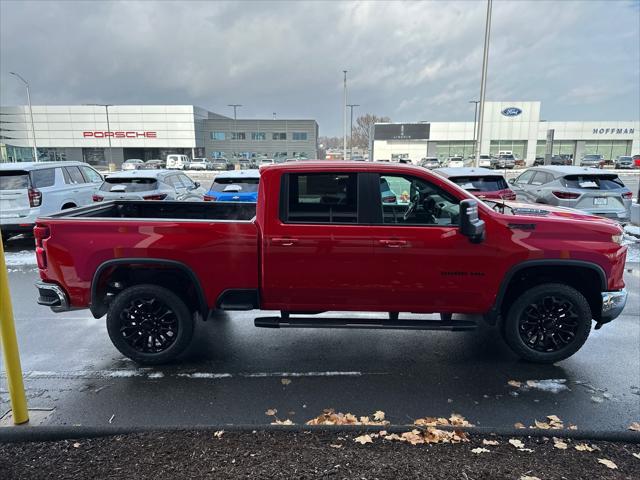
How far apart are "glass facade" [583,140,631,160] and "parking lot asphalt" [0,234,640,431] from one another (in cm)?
7157

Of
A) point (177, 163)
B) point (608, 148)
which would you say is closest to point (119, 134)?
point (177, 163)

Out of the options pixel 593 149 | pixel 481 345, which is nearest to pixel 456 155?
pixel 593 149

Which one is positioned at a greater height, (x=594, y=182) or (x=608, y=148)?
(x=608, y=148)

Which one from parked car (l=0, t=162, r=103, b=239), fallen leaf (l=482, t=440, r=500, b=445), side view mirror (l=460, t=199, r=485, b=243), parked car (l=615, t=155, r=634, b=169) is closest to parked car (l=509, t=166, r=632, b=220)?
Answer: side view mirror (l=460, t=199, r=485, b=243)

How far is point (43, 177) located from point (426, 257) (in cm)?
950

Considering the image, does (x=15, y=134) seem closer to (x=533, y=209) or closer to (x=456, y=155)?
(x=456, y=155)

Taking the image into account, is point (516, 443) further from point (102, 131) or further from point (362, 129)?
point (362, 129)

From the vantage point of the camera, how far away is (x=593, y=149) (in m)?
65.4

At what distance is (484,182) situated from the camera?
→ 9797 millimetres

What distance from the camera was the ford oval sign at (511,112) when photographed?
62375mm

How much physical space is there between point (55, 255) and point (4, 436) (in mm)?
1641

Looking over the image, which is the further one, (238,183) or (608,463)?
(238,183)

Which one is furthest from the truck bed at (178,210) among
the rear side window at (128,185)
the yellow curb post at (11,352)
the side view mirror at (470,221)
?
the rear side window at (128,185)

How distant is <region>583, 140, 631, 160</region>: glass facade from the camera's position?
6525 cm
